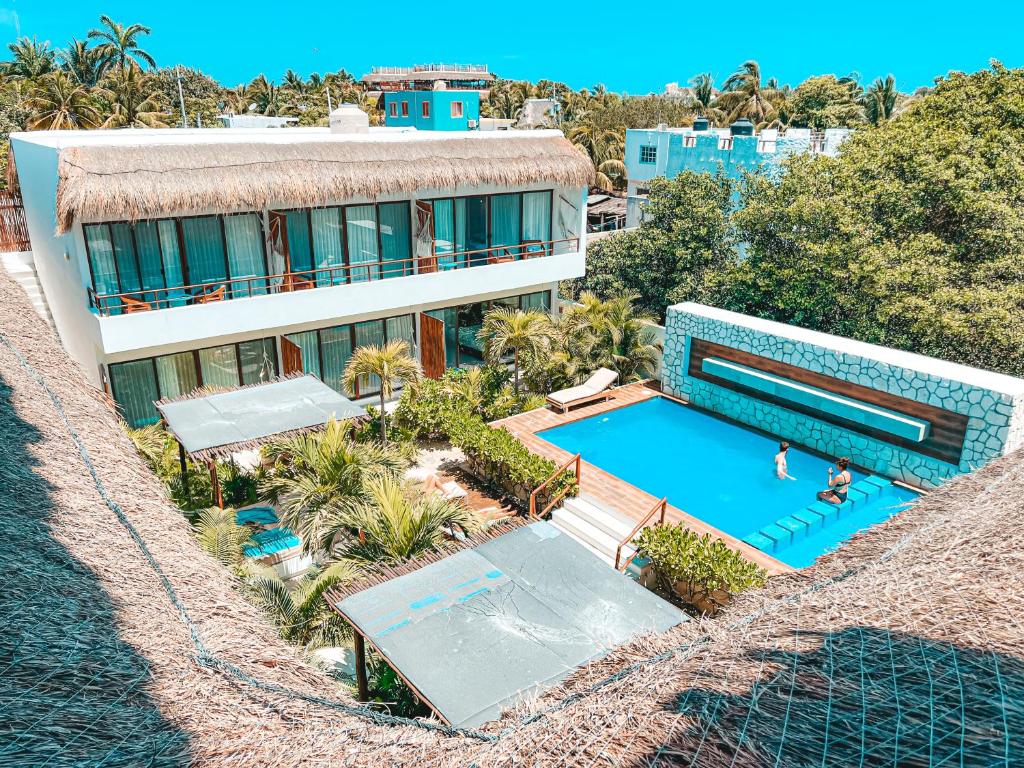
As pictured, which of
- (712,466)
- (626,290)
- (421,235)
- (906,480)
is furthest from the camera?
(626,290)

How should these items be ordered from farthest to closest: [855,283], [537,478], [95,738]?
1. [855,283]
2. [537,478]
3. [95,738]

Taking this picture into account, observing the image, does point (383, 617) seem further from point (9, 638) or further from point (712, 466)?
point (712, 466)

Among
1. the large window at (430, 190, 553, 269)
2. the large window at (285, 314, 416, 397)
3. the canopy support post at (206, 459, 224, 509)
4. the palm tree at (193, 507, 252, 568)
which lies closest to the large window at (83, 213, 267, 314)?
the large window at (285, 314, 416, 397)

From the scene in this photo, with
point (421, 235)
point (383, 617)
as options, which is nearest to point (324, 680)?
point (383, 617)

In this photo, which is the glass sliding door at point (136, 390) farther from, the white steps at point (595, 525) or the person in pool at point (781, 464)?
the person in pool at point (781, 464)

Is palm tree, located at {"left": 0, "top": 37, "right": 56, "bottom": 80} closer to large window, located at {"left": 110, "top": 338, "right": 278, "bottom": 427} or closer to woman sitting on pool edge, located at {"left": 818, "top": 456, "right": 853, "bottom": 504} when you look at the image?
large window, located at {"left": 110, "top": 338, "right": 278, "bottom": 427}

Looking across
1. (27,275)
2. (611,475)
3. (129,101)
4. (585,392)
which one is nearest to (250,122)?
(27,275)

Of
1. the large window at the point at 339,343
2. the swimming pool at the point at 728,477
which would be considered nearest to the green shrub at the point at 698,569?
the swimming pool at the point at 728,477
